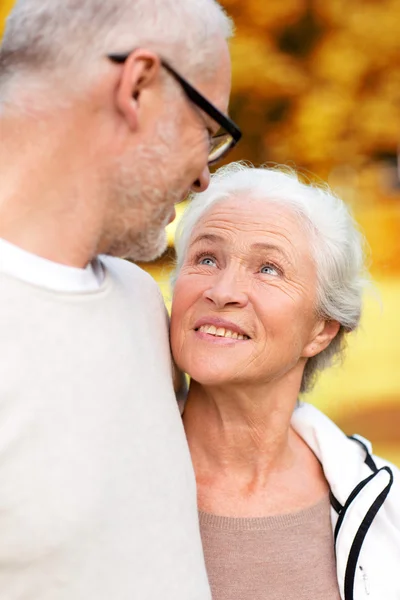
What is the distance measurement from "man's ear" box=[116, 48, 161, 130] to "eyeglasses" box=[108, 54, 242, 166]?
0.02 meters

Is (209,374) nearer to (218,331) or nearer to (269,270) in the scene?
(218,331)

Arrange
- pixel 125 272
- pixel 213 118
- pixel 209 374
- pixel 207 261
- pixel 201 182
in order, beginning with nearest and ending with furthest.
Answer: pixel 213 118, pixel 201 182, pixel 125 272, pixel 209 374, pixel 207 261

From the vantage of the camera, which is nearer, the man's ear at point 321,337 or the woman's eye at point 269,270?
the woman's eye at point 269,270

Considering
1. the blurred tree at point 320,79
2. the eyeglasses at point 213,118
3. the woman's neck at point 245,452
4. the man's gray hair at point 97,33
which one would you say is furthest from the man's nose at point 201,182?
the blurred tree at point 320,79

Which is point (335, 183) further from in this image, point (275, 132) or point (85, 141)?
point (85, 141)

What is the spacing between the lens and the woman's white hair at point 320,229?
226 centimetres

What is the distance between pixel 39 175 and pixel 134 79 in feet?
0.75

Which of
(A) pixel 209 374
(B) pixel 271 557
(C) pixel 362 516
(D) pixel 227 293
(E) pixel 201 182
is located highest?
(E) pixel 201 182

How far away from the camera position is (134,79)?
4.58 ft

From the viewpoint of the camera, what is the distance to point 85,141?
4.65 ft

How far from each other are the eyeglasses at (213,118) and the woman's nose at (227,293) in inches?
18.9

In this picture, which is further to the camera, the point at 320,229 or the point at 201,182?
the point at 320,229

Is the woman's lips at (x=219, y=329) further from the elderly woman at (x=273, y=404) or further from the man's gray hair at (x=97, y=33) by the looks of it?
the man's gray hair at (x=97, y=33)

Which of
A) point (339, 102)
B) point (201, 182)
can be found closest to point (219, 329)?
point (201, 182)
